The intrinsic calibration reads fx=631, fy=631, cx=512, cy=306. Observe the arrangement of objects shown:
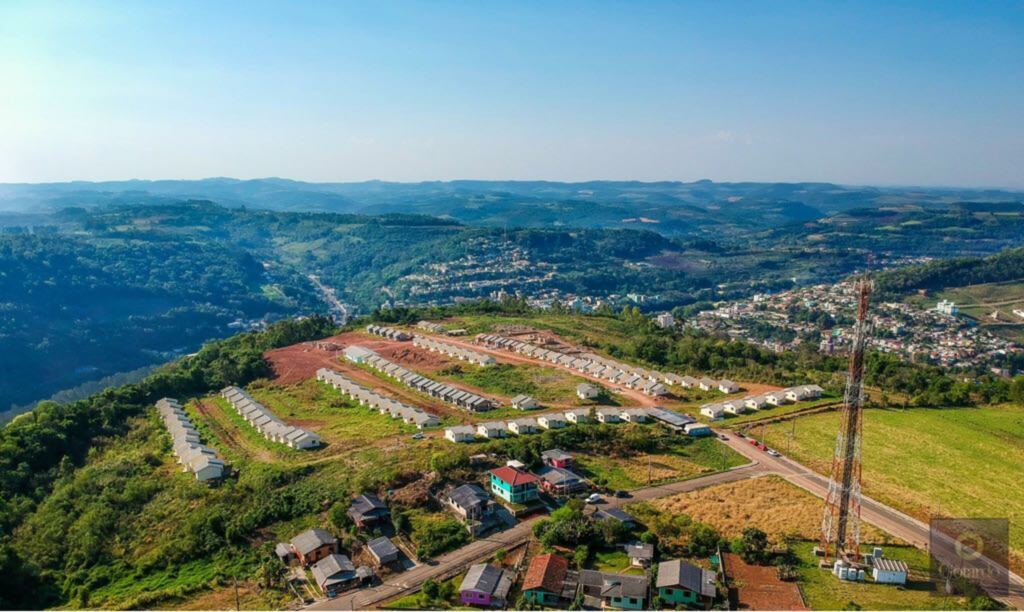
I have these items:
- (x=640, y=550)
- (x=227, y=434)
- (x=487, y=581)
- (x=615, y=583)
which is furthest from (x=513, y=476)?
(x=227, y=434)

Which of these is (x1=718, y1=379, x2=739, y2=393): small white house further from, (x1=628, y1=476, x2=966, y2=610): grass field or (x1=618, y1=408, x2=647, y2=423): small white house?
(x1=628, y1=476, x2=966, y2=610): grass field

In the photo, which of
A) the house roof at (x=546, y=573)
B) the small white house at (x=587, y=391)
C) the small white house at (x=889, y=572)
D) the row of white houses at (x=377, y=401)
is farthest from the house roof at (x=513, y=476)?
the small white house at (x=587, y=391)

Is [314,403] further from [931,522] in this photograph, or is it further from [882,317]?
[882,317]

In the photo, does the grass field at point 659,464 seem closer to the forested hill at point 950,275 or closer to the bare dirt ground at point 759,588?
the bare dirt ground at point 759,588

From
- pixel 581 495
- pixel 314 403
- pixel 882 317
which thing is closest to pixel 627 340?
pixel 314 403

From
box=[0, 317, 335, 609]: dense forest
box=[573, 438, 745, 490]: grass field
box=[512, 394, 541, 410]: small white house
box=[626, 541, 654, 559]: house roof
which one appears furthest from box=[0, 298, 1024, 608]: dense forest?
box=[626, 541, 654, 559]: house roof

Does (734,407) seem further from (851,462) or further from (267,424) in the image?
(267,424)
